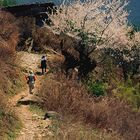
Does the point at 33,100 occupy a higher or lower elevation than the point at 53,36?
lower

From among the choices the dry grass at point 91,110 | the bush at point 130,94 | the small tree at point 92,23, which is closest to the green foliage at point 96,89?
the bush at point 130,94

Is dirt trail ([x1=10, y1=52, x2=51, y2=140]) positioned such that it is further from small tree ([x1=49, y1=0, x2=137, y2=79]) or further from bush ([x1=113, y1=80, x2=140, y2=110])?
small tree ([x1=49, y1=0, x2=137, y2=79])

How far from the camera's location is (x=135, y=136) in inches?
1003

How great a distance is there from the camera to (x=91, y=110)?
1017 inches

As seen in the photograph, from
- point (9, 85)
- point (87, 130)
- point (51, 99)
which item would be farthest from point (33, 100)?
point (87, 130)

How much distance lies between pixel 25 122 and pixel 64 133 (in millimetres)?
3398

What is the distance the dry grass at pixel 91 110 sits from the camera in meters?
25.2

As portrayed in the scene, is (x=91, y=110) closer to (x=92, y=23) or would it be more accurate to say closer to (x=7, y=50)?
(x=7, y=50)

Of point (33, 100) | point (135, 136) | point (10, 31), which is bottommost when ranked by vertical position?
point (135, 136)

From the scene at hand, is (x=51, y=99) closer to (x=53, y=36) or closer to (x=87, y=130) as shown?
(x=87, y=130)

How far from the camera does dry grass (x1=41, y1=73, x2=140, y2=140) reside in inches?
994

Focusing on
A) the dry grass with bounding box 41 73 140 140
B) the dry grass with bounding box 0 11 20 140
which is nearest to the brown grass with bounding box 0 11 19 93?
the dry grass with bounding box 0 11 20 140

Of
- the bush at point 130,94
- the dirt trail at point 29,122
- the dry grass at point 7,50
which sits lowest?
the dirt trail at point 29,122

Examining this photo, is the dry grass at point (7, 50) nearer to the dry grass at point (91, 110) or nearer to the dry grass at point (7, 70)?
the dry grass at point (7, 70)
